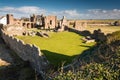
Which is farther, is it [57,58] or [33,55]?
[33,55]

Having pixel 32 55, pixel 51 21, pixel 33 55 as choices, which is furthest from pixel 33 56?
pixel 51 21

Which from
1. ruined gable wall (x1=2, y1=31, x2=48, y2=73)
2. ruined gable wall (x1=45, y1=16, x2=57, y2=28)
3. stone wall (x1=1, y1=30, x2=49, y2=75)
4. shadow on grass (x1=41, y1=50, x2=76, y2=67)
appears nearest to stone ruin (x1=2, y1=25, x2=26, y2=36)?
ruined gable wall (x1=2, y1=31, x2=48, y2=73)

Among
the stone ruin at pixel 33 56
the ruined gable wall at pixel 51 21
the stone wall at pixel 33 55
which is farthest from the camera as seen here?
the ruined gable wall at pixel 51 21

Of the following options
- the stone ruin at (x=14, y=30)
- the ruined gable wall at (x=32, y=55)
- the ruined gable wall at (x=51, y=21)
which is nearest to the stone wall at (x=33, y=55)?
the ruined gable wall at (x=32, y=55)

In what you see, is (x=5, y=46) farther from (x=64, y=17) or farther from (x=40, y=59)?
(x=64, y=17)

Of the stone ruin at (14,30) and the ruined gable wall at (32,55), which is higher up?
the ruined gable wall at (32,55)

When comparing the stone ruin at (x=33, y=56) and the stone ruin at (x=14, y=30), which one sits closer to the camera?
the stone ruin at (x=33, y=56)

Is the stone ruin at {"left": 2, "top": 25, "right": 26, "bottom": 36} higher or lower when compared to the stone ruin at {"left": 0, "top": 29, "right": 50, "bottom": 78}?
lower

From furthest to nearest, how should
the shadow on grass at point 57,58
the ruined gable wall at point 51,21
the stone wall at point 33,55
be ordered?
the ruined gable wall at point 51,21 < the shadow on grass at point 57,58 < the stone wall at point 33,55

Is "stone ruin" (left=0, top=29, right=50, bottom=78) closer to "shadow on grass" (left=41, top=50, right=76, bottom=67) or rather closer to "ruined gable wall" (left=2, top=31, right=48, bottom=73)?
"ruined gable wall" (left=2, top=31, right=48, bottom=73)

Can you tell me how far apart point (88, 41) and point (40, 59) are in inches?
632

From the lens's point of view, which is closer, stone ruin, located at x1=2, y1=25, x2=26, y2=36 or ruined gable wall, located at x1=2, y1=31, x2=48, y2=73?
ruined gable wall, located at x1=2, y1=31, x2=48, y2=73

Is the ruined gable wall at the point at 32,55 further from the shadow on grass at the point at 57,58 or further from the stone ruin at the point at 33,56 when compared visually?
the shadow on grass at the point at 57,58

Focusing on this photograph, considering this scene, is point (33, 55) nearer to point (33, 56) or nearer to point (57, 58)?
point (33, 56)
